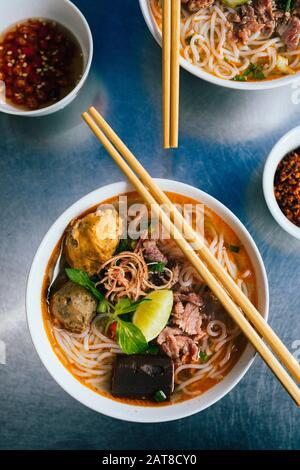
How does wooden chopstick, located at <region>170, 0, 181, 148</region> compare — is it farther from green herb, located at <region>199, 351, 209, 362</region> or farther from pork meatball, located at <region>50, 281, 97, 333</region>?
green herb, located at <region>199, 351, 209, 362</region>

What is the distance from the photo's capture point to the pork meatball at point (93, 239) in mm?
1942

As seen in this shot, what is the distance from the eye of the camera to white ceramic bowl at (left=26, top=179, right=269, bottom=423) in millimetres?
2002

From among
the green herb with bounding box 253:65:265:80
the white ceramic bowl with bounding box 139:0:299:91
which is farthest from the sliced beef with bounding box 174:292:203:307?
the green herb with bounding box 253:65:265:80

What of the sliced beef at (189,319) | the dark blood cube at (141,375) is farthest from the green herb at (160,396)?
the sliced beef at (189,319)

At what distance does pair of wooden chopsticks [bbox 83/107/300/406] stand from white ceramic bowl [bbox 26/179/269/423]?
0.08 m

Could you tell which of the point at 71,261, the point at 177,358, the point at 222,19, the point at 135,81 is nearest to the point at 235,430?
the point at 177,358

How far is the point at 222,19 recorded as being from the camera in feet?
7.43

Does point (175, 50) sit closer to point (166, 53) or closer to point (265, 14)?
point (166, 53)

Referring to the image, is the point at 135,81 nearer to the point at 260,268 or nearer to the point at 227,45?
the point at 227,45

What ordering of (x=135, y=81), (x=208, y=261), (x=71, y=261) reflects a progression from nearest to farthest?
(x=208, y=261) → (x=71, y=261) → (x=135, y=81)

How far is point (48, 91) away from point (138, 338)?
1.05 meters

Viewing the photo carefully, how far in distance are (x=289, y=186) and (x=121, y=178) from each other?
684mm

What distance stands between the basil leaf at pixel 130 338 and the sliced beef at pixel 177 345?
11 cm

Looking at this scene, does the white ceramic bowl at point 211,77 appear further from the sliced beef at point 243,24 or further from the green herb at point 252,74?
the sliced beef at point 243,24
